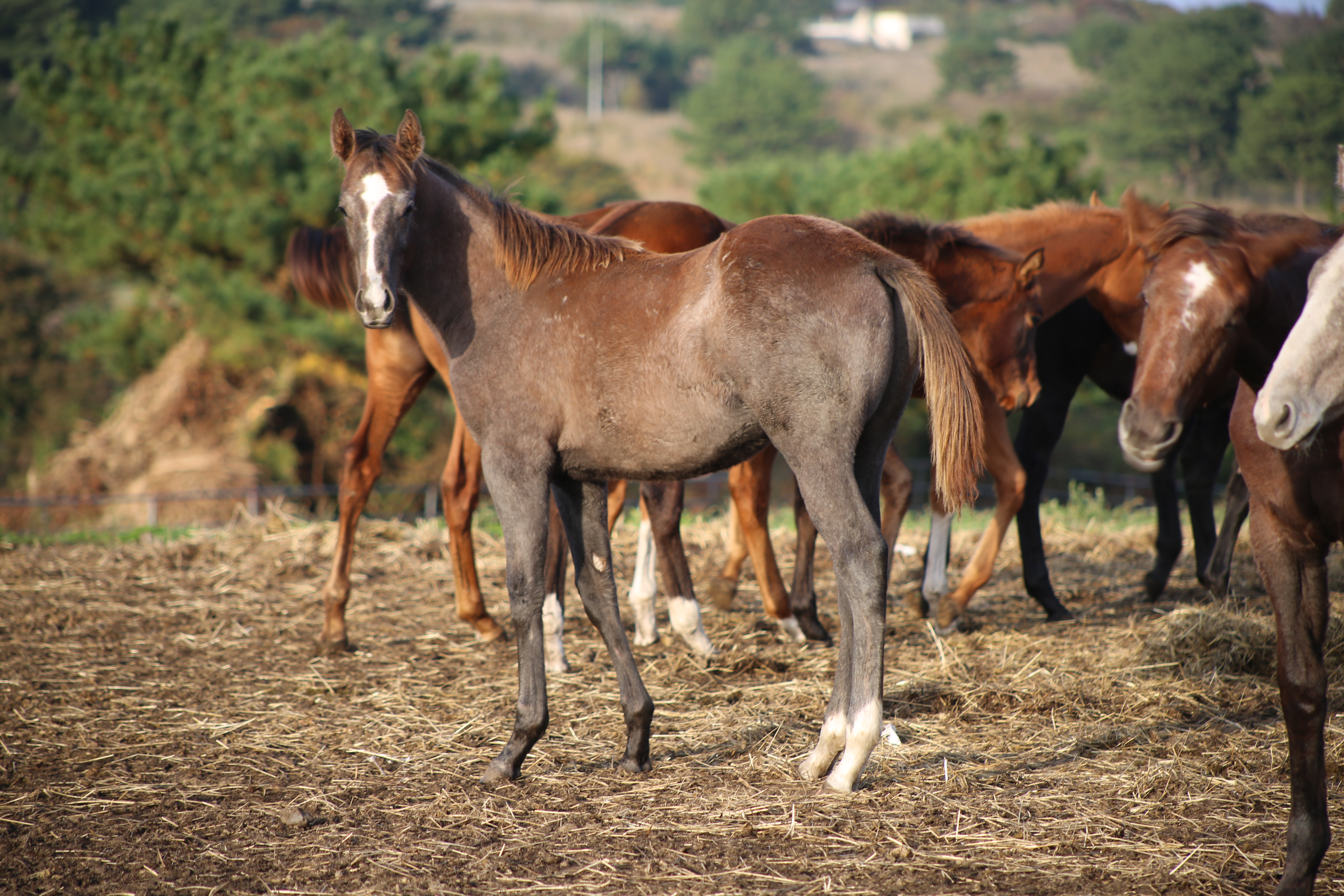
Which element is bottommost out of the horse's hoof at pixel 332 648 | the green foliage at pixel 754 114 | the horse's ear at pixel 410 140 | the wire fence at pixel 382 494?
the wire fence at pixel 382 494

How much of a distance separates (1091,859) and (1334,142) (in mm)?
30844

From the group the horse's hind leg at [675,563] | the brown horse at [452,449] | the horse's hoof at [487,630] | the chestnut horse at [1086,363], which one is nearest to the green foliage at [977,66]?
the chestnut horse at [1086,363]

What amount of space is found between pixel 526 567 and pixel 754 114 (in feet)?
196

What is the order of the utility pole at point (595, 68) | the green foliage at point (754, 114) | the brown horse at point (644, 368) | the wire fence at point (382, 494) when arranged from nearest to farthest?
the brown horse at point (644, 368) < the wire fence at point (382, 494) < the green foliage at point (754, 114) < the utility pole at point (595, 68)

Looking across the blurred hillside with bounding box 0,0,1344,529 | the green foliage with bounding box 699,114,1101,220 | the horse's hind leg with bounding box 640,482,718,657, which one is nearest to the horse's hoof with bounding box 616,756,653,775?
the horse's hind leg with bounding box 640,482,718,657

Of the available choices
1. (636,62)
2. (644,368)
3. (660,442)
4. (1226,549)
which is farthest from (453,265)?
(636,62)

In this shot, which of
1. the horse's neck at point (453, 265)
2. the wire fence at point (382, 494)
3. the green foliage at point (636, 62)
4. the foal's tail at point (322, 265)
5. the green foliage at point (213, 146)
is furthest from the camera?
the green foliage at point (636, 62)

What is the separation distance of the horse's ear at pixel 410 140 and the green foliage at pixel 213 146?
1249cm

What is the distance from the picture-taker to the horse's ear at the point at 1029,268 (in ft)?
17.6

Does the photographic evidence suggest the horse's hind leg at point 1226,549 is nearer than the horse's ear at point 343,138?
No

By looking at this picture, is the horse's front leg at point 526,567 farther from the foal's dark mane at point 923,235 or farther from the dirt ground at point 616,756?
the foal's dark mane at point 923,235

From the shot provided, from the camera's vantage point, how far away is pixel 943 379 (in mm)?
3441

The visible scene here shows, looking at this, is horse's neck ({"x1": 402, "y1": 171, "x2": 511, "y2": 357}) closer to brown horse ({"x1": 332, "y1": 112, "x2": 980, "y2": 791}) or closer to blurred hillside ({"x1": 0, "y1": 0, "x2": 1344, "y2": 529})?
brown horse ({"x1": 332, "y1": 112, "x2": 980, "y2": 791})

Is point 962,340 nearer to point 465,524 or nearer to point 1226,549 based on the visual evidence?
point 1226,549
